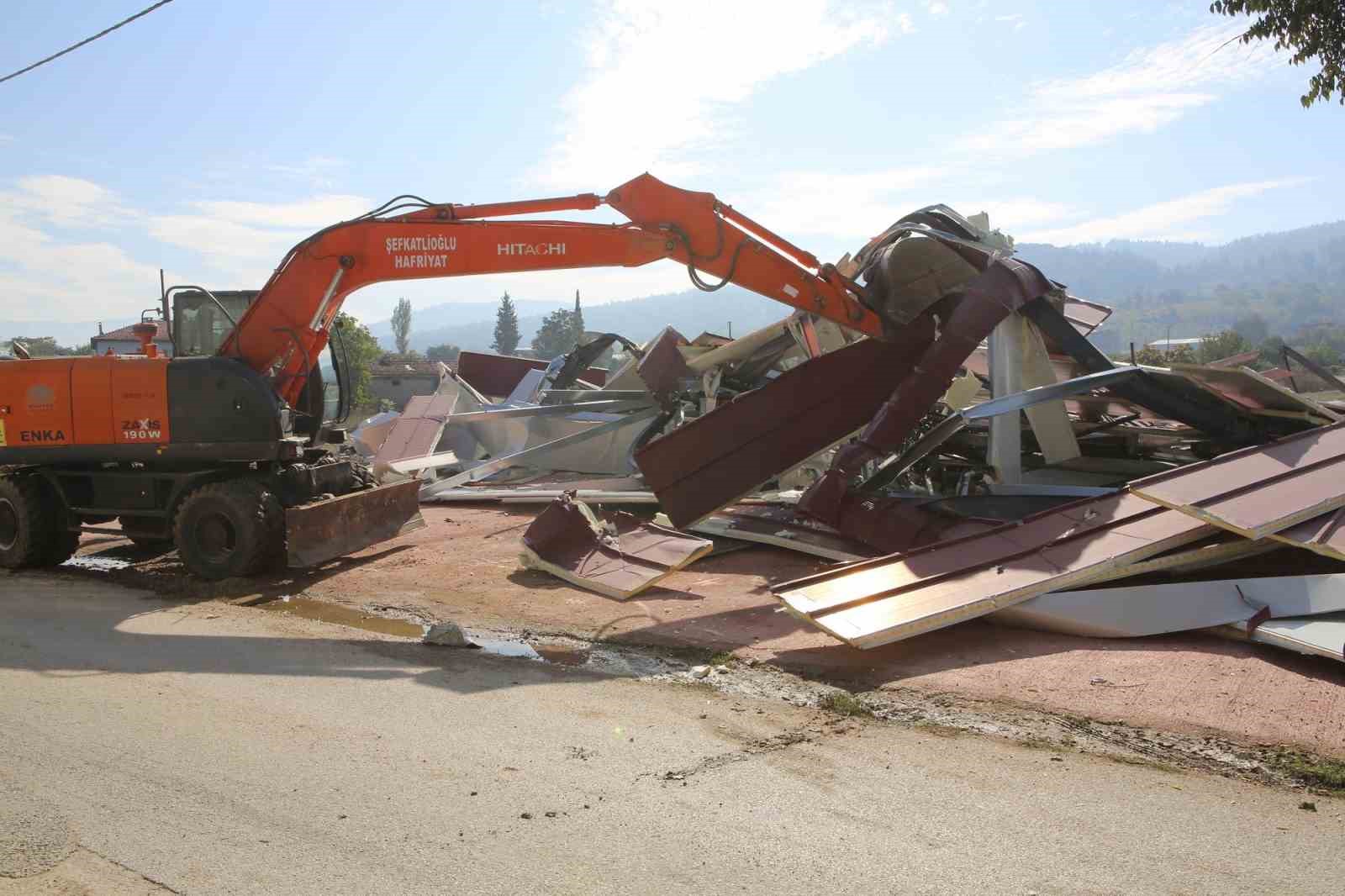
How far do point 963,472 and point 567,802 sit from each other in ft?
22.0

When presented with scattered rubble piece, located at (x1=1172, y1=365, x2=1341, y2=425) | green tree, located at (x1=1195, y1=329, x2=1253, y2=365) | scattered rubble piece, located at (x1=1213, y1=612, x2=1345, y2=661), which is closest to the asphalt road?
scattered rubble piece, located at (x1=1213, y1=612, x2=1345, y2=661)

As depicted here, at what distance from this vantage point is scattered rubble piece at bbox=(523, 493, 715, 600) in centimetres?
840

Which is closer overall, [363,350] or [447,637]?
[447,637]

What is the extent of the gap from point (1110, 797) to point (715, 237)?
5.61m

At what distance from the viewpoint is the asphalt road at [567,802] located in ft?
11.8

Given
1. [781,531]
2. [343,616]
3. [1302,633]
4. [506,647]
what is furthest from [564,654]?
[1302,633]

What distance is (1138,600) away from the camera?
6.16m

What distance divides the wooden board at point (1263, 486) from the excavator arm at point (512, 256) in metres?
3.19

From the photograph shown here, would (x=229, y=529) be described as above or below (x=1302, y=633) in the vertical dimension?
above

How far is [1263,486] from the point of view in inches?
260

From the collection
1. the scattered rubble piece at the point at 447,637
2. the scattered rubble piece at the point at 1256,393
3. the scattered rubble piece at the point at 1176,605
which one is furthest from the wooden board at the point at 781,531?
the scattered rubble piece at the point at 1256,393

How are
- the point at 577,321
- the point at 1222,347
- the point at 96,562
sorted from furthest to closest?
1. the point at 577,321
2. the point at 1222,347
3. the point at 96,562

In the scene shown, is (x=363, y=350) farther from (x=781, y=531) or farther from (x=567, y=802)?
(x=567, y=802)

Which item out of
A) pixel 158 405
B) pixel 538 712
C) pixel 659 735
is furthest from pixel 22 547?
pixel 659 735
